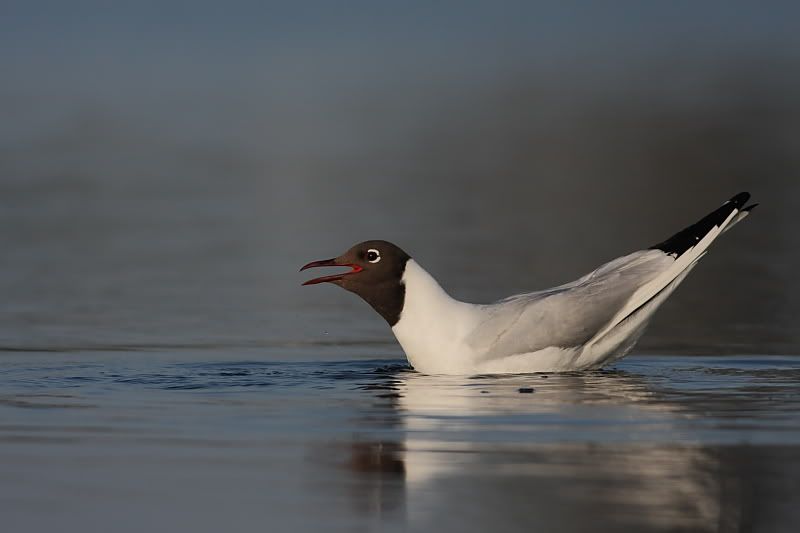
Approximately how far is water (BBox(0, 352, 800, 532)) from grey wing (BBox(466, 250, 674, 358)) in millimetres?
256

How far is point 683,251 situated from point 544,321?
1145 millimetres

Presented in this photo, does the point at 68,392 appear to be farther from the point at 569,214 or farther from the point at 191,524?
the point at 569,214

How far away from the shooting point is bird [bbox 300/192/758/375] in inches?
452

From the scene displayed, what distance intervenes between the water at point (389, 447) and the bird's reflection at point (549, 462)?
0.01 m

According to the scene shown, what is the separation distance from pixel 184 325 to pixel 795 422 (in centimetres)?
591

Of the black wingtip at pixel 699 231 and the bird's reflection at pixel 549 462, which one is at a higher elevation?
the black wingtip at pixel 699 231

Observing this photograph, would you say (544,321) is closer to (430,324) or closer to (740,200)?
(430,324)

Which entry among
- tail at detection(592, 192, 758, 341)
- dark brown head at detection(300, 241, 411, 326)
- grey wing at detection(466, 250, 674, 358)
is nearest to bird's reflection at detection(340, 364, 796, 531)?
grey wing at detection(466, 250, 674, 358)

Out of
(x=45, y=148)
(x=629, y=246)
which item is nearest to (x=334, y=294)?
(x=629, y=246)

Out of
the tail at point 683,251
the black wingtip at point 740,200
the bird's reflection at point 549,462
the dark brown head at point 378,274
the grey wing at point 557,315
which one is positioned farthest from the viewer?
the black wingtip at point 740,200

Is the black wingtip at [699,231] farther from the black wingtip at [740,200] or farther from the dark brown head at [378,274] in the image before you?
the dark brown head at [378,274]

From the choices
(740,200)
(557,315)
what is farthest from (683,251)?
(557,315)

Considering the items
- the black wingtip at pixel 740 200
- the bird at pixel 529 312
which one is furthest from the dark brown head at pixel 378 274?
the black wingtip at pixel 740 200

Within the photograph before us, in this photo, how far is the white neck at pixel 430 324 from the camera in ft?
38.0
